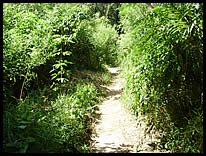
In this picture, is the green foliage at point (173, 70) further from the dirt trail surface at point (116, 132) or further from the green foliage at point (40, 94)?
the green foliage at point (40, 94)

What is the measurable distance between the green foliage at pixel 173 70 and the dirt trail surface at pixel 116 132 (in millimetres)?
458

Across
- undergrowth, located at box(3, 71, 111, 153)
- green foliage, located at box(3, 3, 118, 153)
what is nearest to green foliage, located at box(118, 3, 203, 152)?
undergrowth, located at box(3, 71, 111, 153)

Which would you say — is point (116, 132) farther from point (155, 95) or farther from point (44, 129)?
point (44, 129)

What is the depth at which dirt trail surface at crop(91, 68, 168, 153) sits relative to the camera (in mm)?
3223

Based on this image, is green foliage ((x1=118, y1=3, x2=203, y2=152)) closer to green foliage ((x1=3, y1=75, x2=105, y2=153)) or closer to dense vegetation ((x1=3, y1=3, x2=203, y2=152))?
dense vegetation ((x1=3, y1=3, x2=203, y2=152))

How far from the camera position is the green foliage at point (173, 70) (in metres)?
2.81

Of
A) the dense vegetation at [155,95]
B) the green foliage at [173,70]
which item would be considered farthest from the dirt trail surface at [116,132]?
the green foliage at [173,70]

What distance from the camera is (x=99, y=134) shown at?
3838 millimetres

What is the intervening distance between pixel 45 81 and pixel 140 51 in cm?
310

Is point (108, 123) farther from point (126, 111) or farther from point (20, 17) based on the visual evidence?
point (20, 17)

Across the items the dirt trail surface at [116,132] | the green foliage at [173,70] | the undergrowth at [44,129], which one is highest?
the green foliage at [173,70]

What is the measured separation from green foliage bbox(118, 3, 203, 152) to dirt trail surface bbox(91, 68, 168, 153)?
46 cm

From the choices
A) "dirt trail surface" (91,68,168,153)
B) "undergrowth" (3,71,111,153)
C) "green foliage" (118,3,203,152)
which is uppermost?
"green foliage" (118,3,203,152)

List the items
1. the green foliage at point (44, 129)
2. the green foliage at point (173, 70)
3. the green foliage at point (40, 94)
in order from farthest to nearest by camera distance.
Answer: the green foliage at point (173, 70), the green foliage at point (40, 94), the green foliage at point (44, 129)
